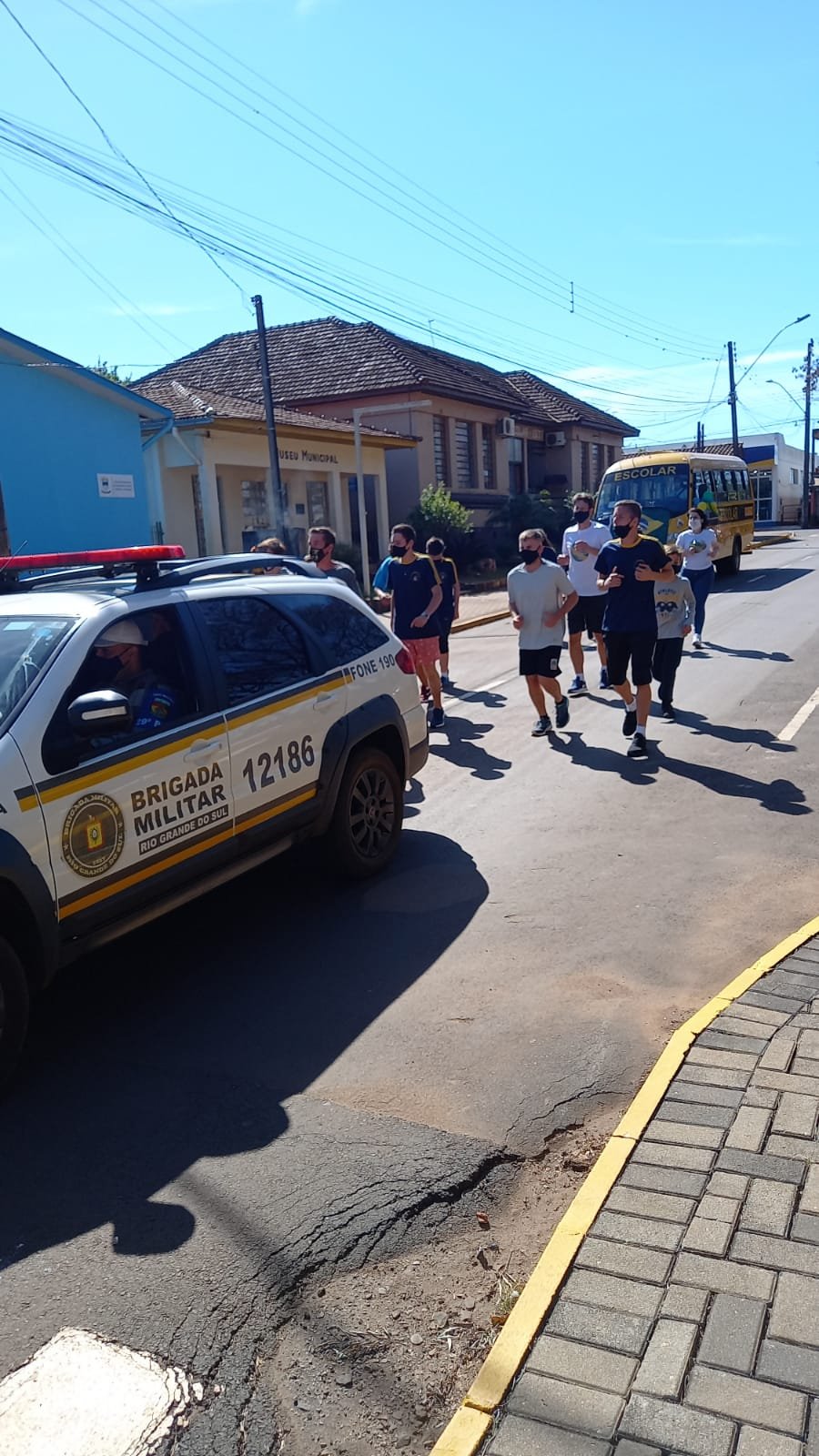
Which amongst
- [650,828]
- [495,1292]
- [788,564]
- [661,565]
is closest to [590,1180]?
[495,1292]

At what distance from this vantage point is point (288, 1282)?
2957 millimetres

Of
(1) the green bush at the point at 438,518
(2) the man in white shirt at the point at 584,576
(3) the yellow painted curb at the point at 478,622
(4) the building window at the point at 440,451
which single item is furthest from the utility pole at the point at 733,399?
(2) the man in white shirt at the point at 584,576

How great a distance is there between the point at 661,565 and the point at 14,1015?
6241 mm

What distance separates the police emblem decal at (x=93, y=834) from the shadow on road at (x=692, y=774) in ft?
14.6

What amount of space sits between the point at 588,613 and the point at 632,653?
8.67ft

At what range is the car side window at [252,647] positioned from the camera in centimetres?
506

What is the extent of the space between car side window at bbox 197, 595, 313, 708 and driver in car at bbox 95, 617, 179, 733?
36 centimetres

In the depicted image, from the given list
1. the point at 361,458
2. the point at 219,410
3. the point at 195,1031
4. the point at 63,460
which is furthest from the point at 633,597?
the point at 361,458

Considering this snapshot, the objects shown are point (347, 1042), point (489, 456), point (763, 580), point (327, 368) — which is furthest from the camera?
point (489, 456)

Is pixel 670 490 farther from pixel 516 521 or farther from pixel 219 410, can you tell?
pixel 516 521

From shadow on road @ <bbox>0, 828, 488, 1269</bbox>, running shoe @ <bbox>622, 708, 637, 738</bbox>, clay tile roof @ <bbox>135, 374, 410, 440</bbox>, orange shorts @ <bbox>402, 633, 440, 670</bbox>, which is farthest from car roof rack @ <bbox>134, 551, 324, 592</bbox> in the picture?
clay tile roof @ <bbox>135, 374, 410, 440</bbox>

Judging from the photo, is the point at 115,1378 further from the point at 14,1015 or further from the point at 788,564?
the point at 788,564

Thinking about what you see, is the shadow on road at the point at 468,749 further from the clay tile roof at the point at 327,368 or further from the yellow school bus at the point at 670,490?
the clay tile roof at the point at 327,368

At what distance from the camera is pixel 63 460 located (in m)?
17.2
